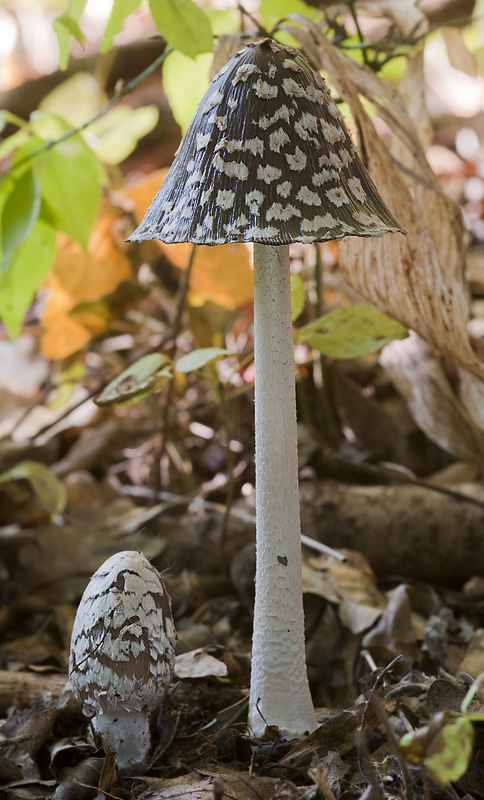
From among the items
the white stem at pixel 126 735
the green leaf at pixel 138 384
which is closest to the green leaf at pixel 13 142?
the green leaf at pixel 138 384

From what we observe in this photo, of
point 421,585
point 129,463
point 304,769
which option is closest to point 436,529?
point 421,585

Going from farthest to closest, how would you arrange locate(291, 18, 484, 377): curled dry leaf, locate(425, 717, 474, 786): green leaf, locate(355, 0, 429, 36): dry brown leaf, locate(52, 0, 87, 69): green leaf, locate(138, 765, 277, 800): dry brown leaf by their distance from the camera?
locate(355, 0, 429, 36): dry brown leaf < locate(291, 18, 484, 377): curled dry leaf < locate(52, 0, 87, 69): green leaf < locate(138, 765, 277, 800): dry brown leaf < locate(425, 717, 474, 786): green leaf

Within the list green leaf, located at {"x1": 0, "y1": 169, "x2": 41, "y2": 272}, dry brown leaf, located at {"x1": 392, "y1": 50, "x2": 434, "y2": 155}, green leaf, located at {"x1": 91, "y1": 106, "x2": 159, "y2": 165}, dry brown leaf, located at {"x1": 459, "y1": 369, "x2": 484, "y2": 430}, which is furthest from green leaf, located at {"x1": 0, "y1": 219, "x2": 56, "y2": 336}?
dry brown leaf, located at {"x1": 459, "y1": 369, "x2": 484, "y2": 430}

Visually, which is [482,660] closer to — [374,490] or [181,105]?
[374,490]

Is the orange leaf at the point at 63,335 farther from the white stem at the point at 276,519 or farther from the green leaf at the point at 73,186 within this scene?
the white stem at the point at 276,519

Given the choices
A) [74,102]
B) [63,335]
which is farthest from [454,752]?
[74,102]

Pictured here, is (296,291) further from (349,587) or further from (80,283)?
(80,283)

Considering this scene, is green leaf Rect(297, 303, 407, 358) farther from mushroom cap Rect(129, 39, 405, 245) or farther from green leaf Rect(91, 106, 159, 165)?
green leaf Rect(91, 106, 159, 165)
